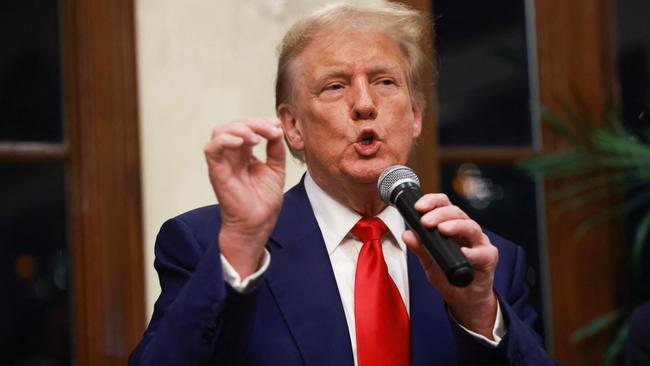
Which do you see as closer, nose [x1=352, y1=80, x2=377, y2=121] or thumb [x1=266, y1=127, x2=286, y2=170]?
thumb [x1=266, y1=127, x2=286, y2=170]

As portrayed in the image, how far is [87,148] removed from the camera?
2873 mm

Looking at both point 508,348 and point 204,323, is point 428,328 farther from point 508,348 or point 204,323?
point 204,323

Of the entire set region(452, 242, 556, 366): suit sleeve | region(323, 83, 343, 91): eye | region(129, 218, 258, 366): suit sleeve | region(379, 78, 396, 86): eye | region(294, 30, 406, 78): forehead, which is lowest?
region(452, 242, 556, 366): suit sleeve

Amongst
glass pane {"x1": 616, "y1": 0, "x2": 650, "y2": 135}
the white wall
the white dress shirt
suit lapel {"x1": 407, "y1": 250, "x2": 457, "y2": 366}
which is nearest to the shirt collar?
the white dress shirt

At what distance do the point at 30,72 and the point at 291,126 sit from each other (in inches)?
48.1

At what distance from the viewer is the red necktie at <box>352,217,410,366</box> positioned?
1.70m

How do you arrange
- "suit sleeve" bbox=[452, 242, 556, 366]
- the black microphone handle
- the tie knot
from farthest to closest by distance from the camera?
the tie knot
"suit sleeve" bbox=[452, 242, 556, 366]
the black microphone handle

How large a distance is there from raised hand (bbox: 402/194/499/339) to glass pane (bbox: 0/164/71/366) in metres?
1.57

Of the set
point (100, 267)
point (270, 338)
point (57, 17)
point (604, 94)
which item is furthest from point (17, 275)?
point (604, 94)

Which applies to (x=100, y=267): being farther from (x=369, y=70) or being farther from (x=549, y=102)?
(x=549, y=102)

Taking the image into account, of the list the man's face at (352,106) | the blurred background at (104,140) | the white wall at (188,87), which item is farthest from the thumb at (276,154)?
the white wall at (188,87)

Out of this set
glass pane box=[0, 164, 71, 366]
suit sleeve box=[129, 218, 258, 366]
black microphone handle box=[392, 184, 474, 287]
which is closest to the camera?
black microphone handle box=[392, 184, 474, 287]

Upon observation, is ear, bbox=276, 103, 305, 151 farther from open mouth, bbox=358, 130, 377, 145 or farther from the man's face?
open mouth, bbox=358, 130, 377, 145

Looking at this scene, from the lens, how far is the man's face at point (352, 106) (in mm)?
1820
